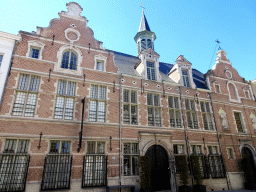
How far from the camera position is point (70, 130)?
34.9 ft

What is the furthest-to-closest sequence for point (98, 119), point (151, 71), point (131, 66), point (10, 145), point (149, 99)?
point (131, 66)
point (151, 71)
point (149, 99)
point (98, 119)
point (10, 145)

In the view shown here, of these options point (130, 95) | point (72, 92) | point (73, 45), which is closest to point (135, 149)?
point (130, 95)

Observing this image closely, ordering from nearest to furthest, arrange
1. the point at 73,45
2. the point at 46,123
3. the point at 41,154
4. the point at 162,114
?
the point at 41,154, the point at 46,123, the point at 73,45, the point at 162,114

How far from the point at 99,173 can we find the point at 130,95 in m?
5.73

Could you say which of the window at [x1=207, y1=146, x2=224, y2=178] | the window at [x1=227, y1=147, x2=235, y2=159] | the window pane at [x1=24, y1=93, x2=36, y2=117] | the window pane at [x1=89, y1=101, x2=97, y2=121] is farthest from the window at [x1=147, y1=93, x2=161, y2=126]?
the window pane at [x1=24, y1=93, x2=36, y2=117]

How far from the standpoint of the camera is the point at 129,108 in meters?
12.9

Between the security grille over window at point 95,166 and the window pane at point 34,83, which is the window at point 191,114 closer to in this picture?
the security grille over window at point 95,166

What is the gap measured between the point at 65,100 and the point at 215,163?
490 inches

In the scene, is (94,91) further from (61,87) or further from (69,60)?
(69,60)

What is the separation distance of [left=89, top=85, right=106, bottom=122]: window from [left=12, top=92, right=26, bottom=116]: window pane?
396 cm

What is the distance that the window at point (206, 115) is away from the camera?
50.7ft

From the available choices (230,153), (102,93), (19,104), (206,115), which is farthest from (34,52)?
(230,153)

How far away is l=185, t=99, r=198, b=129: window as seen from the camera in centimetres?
1478

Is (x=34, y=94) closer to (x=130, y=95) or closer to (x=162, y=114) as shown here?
(x=130, y=95)
